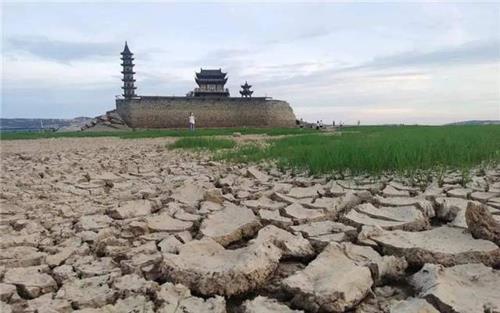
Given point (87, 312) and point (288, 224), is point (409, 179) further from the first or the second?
point (87, 312)

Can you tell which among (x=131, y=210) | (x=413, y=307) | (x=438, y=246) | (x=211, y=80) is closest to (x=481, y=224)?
(x=438, y=246)

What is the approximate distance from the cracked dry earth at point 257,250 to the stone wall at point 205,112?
29035 mm

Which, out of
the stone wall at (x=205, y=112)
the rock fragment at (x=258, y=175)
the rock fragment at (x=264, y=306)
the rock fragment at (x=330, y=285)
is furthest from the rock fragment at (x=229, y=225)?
the stone wall at (x=205, y=112)

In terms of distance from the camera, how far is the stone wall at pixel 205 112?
32.0 metres

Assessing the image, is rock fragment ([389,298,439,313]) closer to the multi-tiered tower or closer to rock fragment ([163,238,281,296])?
rock fragment ([163,238,281,296])

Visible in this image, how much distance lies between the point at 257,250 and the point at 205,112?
32.0 metres

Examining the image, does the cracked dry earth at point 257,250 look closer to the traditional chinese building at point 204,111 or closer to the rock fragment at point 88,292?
the rock fragment at point 88,292

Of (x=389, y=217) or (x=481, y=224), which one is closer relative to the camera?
(x=481, y=224)

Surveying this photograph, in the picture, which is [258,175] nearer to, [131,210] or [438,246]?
[131,210]

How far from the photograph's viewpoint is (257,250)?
199cm

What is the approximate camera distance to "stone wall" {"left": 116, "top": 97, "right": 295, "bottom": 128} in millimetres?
32031

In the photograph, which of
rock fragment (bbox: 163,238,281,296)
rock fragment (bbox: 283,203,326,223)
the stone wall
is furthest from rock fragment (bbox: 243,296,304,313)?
the stone wall

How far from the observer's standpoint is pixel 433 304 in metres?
1.51

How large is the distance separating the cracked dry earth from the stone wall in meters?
29.0
